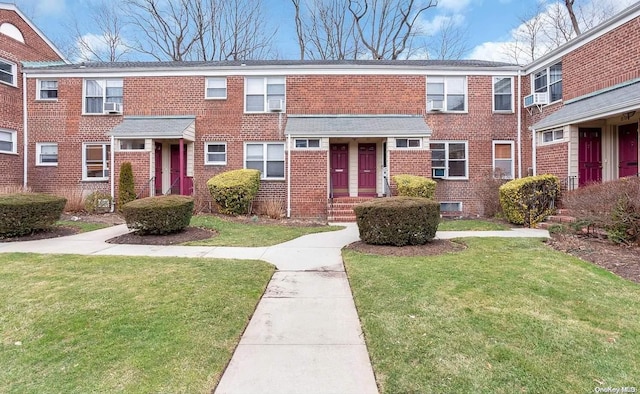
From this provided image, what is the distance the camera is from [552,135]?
41.4ft

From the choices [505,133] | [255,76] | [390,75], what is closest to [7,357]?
[255,76]

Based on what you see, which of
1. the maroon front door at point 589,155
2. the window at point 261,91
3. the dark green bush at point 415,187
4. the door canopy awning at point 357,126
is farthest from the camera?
the window at point 261,91

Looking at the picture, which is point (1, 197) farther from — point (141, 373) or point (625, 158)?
point (625, 158)

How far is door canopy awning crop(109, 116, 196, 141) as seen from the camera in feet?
45.6

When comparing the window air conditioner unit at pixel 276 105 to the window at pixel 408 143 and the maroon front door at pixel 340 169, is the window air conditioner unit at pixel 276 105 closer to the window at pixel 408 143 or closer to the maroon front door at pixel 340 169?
the maroon front door at pixel 340 169

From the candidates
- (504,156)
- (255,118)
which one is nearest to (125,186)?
(255,118)

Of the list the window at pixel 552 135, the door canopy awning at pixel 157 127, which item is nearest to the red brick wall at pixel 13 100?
the door canopy awning at pixel 157 127

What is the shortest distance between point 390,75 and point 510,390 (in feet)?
46.0

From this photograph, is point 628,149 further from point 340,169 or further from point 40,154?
point 40,154

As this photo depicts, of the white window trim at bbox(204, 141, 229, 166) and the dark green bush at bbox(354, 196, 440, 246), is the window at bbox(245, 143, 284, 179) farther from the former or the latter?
the dark green bush at bbox(354, 196, 440, 246)

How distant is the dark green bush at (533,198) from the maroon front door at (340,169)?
6.36 metres

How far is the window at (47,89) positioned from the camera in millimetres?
15500

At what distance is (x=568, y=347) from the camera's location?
10.5 feet

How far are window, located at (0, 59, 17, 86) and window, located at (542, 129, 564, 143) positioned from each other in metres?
21.5
